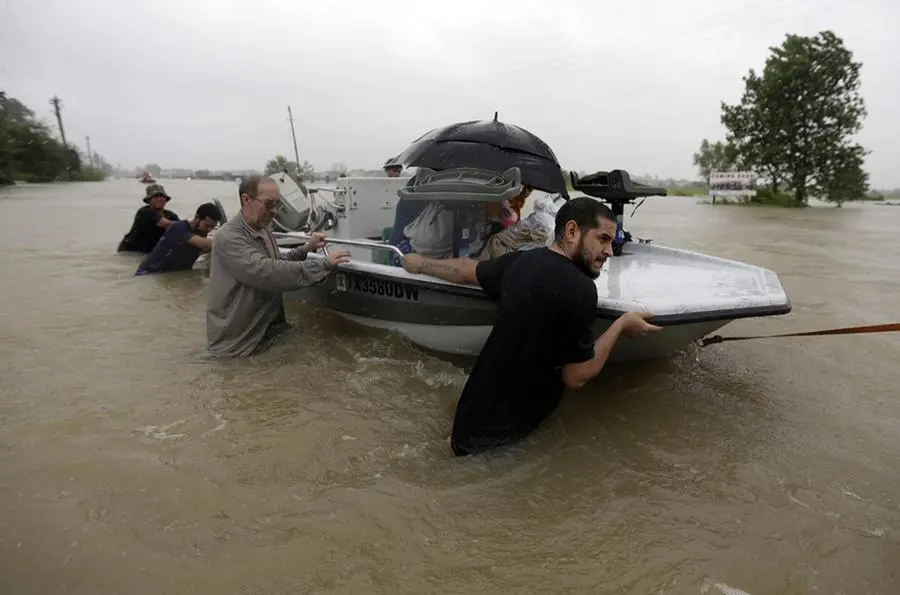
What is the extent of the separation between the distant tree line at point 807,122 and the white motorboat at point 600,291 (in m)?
32.3

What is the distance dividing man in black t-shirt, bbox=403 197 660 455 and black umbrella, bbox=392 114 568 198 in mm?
1343

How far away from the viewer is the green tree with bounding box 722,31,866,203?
1262 inches

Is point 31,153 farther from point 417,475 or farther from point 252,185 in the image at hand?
point 417,475

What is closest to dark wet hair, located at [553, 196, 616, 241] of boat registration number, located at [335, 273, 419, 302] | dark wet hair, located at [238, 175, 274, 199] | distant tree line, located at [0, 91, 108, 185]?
boat registration number, located at [335, 273, 419, 302]

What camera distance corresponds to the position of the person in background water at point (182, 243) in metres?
7.60

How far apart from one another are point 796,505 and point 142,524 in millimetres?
2974

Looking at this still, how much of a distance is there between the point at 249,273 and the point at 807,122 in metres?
38.6

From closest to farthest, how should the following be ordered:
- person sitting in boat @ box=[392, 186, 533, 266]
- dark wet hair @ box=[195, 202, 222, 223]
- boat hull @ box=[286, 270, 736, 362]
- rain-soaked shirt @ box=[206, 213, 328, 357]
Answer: boat hull @ box=[286, 270, 736, 362] < rain-soaked shirt @ box=[206, 213, 328, 357] < person sitting in boat @ box=[392, 186, 533, 266] < dark wet hair @ box=[195, 202, 222, 223]

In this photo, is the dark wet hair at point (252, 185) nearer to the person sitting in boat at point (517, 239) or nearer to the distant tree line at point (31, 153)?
the person sitting in boat at point (517, 239)

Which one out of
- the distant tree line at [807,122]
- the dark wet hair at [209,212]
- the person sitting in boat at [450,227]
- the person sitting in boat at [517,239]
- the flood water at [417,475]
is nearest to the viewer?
the flood water at [417,475]

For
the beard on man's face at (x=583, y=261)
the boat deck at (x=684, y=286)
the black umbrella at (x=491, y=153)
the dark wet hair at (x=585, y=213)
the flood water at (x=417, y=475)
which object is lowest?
the flood water at (x=417, y=475)

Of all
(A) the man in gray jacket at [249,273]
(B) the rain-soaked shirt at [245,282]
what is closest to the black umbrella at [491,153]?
(A) the man in gray jacket at [249,273]

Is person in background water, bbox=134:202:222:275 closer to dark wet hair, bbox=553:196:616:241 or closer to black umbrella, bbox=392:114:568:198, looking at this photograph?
black umbrella, bbox=392:114:568:198

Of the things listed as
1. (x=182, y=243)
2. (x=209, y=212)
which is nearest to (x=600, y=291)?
(x=209, y=212)
